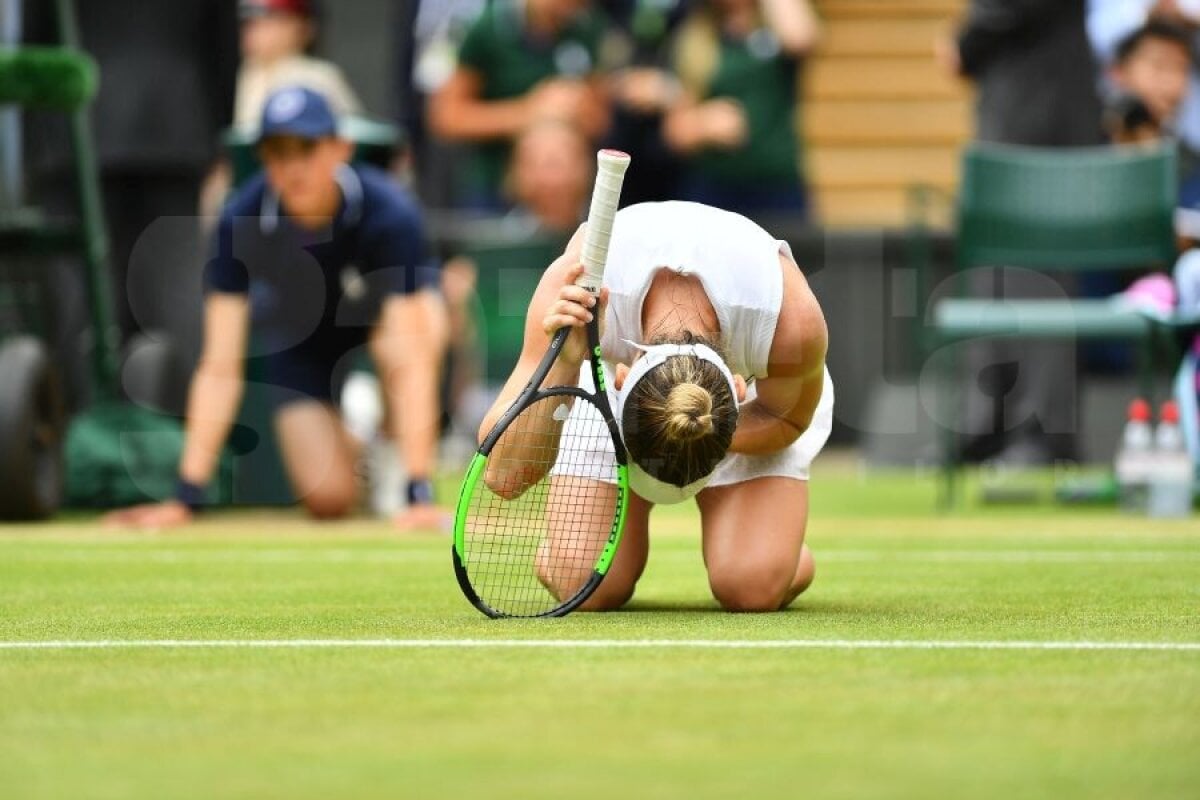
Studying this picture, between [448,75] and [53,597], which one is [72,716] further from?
[448,75]

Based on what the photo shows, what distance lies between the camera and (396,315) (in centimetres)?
952

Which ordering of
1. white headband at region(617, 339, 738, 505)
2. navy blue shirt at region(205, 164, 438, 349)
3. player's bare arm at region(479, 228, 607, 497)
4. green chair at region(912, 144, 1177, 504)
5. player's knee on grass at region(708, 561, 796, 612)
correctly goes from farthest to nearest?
green chair at region(912, 144, 1177, 504), navy blue shirt at region(205, 164, 438, 349), player's knee on grass at region(708, 561, 796, 612), player's bare arm at region(479, 228, 607, 497), white headband at region(617, 339, 738, 505)

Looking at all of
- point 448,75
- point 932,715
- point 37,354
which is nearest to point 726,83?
point 448,75

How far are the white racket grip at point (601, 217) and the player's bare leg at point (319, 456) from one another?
16.2 ft

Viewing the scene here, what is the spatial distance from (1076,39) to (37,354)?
5.79 metres

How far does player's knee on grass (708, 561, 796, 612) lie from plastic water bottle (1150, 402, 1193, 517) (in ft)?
13.6

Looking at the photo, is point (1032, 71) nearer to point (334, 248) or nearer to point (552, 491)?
point (334, 248)

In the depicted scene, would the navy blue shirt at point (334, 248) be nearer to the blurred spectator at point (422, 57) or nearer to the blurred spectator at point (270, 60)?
the blurred spectator at point (270, 60)

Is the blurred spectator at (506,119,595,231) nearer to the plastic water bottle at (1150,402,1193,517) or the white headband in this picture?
the plastic water bottle at (1150,402,1193,517)

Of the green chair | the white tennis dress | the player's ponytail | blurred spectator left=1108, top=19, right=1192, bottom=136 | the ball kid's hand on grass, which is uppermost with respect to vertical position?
blurred spectator left=1108, top=19, right=1192, bottom=136

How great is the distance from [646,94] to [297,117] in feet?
12.2

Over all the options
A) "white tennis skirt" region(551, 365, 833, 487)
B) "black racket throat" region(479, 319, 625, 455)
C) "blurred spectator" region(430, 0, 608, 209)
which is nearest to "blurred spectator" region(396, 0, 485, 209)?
"blurred spectator" region(430, 0, 608, 209)

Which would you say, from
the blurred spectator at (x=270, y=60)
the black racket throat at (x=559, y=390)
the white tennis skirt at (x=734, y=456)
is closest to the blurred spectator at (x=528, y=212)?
the blurred spectator at (x=270, y=60)

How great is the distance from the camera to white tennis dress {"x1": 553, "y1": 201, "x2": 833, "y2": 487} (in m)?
5.45
